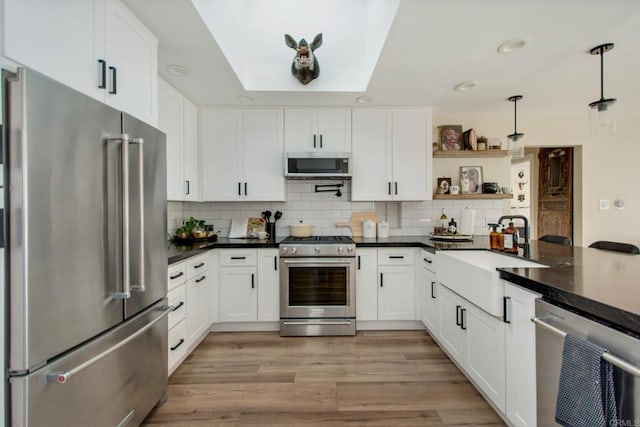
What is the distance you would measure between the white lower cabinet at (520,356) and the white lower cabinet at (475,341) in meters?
0.07

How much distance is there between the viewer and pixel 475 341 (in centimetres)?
191

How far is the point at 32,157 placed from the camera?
978 mm

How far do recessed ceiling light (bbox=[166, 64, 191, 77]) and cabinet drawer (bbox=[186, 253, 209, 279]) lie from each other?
60.2 inches

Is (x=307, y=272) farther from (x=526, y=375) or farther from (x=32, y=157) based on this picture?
(x=32, y=157)

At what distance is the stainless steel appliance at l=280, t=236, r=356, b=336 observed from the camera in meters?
2.87

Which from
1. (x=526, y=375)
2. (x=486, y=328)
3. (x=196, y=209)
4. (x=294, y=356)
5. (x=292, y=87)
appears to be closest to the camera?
(x=526, y=375)

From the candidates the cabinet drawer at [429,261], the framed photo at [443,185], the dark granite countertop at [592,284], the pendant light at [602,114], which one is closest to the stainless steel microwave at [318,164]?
the cabinet drawer at [429,261]

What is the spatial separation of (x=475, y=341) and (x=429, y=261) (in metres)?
0.90

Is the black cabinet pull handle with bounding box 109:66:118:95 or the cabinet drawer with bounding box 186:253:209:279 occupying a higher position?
the black cabinet pull handle with bounding box 109:66:118:95

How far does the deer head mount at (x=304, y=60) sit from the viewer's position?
2564mm

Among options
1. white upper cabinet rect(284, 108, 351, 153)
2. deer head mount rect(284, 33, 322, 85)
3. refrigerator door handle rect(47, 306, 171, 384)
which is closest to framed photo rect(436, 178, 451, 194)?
white upper cabinet rect(284, 108, 351, 153)

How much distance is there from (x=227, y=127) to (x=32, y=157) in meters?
2.37

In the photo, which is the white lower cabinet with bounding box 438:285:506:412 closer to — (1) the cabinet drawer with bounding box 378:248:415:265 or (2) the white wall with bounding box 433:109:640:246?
(1) the cabinet drawer with bounding box 378:248:415:265

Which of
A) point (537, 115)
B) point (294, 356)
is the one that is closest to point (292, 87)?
point (294, 356)
